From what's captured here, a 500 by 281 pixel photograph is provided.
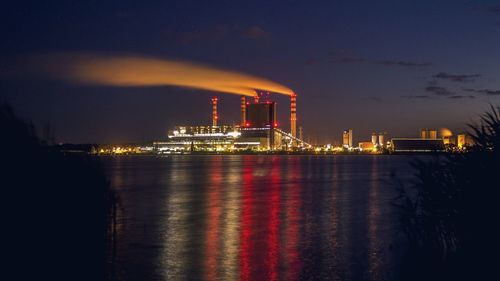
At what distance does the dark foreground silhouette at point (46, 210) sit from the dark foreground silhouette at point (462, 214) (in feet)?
23.6

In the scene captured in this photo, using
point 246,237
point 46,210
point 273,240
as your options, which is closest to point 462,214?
point 46,210

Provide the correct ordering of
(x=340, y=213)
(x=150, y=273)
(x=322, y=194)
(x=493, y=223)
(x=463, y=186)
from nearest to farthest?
(x=493, y=223)
(x=463, y=186)
(x=150, y=273)
(x=340, y=213)
(x=322, y=194)

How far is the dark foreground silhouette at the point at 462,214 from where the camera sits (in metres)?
10.7

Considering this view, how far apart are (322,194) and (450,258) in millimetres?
27735

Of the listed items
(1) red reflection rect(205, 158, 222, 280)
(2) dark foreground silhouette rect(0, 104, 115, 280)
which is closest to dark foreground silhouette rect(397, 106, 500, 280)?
(1) red reflection rect(205, 158, 222, 280)

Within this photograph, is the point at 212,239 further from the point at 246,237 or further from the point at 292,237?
the point at 292,237

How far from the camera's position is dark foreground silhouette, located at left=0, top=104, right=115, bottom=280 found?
496 inches

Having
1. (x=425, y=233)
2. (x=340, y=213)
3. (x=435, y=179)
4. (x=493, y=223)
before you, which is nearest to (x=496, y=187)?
(x=493, y=223)

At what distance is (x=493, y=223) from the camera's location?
10.6m

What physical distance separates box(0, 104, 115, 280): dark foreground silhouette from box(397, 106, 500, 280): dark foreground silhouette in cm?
721

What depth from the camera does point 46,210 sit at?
13727 millimetres

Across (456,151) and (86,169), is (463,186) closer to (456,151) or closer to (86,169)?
(456,151)

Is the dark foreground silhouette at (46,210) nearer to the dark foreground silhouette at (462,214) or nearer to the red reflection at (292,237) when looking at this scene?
the red reflection at (292,237)

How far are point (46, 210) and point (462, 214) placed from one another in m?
8.55
